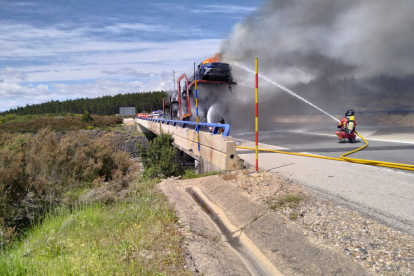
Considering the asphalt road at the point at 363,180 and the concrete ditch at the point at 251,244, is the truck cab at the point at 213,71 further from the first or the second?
the concrete ditch at the point at 251,244

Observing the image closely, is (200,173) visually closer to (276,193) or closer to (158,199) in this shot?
(158,199)

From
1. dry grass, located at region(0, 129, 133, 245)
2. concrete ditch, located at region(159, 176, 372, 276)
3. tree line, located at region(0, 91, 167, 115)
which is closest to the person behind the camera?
concrete ditch, located at region(159, 176, 372, 276)

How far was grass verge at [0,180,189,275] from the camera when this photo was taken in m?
3.05

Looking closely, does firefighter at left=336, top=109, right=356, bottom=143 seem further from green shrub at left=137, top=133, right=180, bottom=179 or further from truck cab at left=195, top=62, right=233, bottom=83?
green shrub at left=137, top=133, right=180, bottom=179

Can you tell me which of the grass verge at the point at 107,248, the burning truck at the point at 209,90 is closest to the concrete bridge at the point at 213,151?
the grass verge at the point at 107,248

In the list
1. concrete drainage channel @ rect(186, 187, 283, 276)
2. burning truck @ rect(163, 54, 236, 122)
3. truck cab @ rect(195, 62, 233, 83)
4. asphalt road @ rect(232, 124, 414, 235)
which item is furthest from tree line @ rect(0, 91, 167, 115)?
concrete drainage channel @ rect(186, 187, 283, 276)

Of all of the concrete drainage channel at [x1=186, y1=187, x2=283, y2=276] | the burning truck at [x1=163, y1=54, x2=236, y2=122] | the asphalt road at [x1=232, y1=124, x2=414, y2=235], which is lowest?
the concrete drainage channel at [x1=186, y1=187, x2=283, y2=276]

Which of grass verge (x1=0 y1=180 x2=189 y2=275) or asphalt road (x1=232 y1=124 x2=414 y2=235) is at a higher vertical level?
asphalt road (x1=232 y1=124 x2=414 y2=235)

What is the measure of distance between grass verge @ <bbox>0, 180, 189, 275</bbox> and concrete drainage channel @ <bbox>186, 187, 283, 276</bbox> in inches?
34.7

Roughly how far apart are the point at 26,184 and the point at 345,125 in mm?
10928

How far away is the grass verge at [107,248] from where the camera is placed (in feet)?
10.0

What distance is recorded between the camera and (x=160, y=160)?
421 inches

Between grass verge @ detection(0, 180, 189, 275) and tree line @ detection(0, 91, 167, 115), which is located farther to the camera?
tree line @ detection(0, 91, 167, 115)

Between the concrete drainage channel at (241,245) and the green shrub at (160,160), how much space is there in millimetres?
4635
